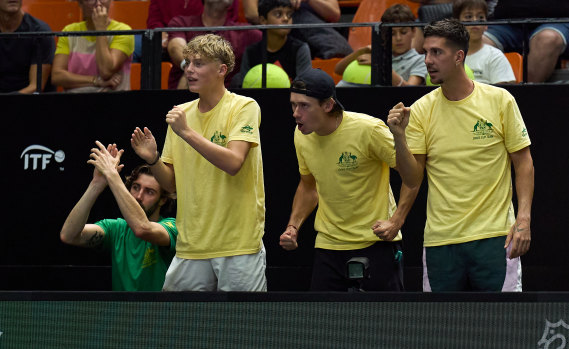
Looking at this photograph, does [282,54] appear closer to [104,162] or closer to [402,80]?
[402,80]

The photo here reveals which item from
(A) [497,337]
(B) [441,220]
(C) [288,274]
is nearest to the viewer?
(A) [497,337]

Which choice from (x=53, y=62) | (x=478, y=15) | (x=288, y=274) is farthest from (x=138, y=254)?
(x=478, y=15)

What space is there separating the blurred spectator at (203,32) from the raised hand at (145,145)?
145 cm

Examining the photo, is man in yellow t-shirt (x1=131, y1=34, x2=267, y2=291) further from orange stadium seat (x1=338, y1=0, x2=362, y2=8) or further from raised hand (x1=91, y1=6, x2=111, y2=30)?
orange stadium seat (x1=338, y1=0, x2=362, y2=8)

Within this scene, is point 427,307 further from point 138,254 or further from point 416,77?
point 416,77

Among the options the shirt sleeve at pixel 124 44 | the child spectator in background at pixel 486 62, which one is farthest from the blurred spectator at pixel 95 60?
the child spectator in background at pixel 486 62

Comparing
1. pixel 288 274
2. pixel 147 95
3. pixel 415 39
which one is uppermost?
pixel 415 39

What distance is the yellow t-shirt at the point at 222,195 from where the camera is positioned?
15.3 ft

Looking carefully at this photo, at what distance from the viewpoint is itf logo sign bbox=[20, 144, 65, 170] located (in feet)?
21.3

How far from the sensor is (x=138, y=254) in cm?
511

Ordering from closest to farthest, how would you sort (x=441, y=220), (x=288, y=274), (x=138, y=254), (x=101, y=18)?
(x=441, y=220), (x=138, y=254), (x=288, y=274), (x=101, y=18)

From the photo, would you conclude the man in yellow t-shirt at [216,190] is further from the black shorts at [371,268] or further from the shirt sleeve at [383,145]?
the shirt sleeve at [383,145]

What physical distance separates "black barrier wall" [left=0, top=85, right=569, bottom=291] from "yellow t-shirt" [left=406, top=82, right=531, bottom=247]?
1.32 m

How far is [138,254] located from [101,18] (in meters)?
2.17
